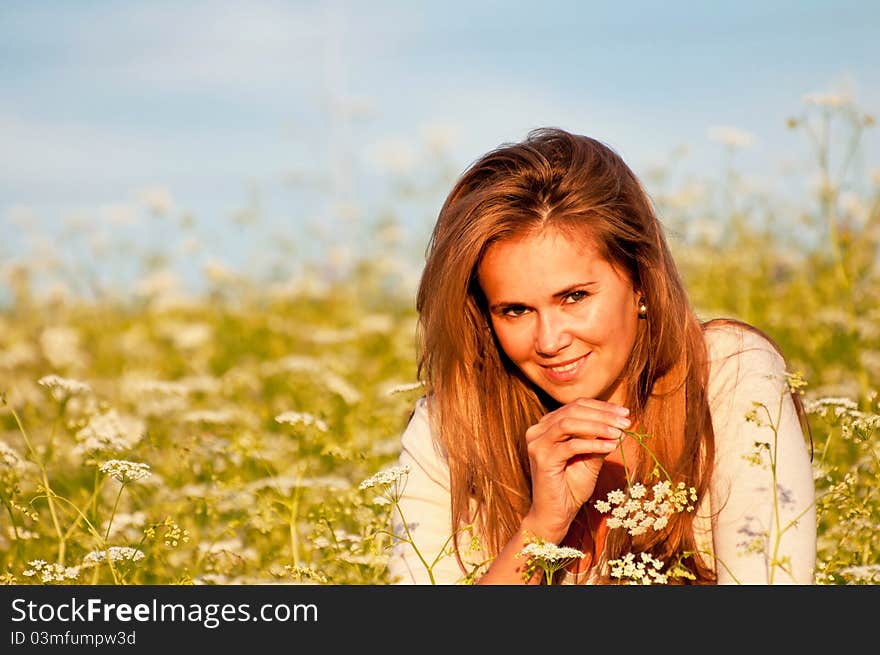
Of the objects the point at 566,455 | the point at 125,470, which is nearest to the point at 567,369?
the point at 566,455

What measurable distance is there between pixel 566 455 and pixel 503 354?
2.30 feet

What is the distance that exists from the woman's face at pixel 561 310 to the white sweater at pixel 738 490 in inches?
11.6

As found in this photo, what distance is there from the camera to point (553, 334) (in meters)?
2.74

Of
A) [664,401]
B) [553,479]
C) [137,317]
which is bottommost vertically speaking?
[553,479]

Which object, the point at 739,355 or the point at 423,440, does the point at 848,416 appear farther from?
the point at 423,440

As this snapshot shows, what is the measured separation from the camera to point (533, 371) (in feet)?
9.48

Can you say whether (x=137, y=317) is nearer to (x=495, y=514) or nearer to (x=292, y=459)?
(x=292, y=459)

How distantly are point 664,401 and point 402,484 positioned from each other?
81 cm

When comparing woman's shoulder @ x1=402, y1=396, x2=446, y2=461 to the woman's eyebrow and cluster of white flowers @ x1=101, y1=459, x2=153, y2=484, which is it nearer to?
the woman's eyebrow

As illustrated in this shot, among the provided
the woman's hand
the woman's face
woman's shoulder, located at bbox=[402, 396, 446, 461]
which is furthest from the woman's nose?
woman's shoulder, located at bbox=[402, 396, 446, 461]

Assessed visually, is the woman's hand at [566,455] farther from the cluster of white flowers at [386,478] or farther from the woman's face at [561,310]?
the cluster of white flowers at [386,478]

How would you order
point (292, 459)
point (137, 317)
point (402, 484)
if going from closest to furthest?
point (402, 484), point (292, 459), point (137, 317)

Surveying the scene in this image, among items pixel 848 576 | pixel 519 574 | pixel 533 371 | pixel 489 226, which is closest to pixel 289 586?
pixel 519 574

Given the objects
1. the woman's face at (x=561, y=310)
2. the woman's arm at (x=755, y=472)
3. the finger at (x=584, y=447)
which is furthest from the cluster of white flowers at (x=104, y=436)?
the woman's arm at (x=755, y=472)
